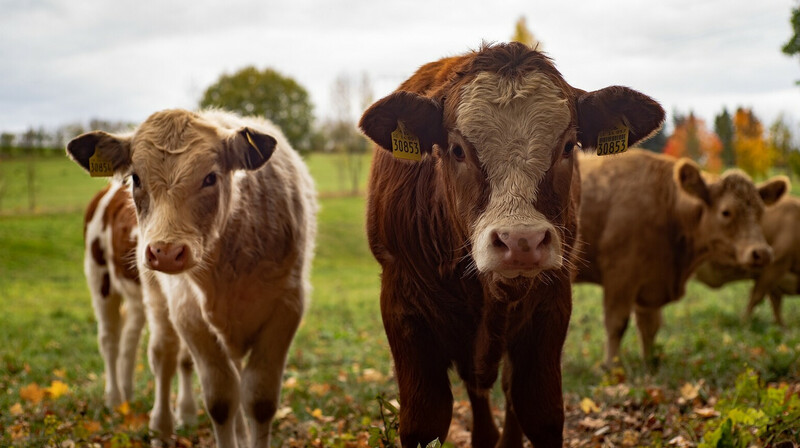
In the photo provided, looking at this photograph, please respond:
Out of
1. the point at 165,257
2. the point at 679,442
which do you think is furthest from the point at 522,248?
the point at 679,442

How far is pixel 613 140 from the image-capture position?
3160 millimetres

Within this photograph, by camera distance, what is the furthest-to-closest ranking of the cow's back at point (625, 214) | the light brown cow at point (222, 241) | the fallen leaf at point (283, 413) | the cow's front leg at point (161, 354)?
the cow's back at point (625, 214), the fallen leaf at point (283, 413), the cow's front leg at point (161, 354), the light brown cow at point (222, 241)

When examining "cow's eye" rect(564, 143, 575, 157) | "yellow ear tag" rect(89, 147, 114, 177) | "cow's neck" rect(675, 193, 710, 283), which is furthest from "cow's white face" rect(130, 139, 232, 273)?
"cow's neck" rect(675, 193, 710, 283)

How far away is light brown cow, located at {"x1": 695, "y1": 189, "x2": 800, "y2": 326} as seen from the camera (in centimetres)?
1048

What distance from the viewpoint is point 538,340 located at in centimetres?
331

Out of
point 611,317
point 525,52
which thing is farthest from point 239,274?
point 611,317

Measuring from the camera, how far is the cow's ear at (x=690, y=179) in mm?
7371

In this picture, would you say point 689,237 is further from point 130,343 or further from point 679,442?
point 130,343

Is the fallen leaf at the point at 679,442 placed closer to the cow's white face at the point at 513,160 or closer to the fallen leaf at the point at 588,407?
Answer: the fallen leaf at the point at 588,407

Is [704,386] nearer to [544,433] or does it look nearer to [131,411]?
[544,433]

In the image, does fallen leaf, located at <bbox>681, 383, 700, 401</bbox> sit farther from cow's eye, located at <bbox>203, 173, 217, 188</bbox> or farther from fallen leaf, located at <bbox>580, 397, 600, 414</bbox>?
cow's eye, located at <bbox>203, 173, 217, 188</bbox>

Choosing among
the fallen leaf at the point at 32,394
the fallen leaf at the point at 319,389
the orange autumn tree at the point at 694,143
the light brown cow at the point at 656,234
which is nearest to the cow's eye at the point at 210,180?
the fallen leaf at the point at 319,389

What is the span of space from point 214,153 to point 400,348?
156 cm

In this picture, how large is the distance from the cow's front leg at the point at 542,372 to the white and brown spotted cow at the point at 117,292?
310cm
